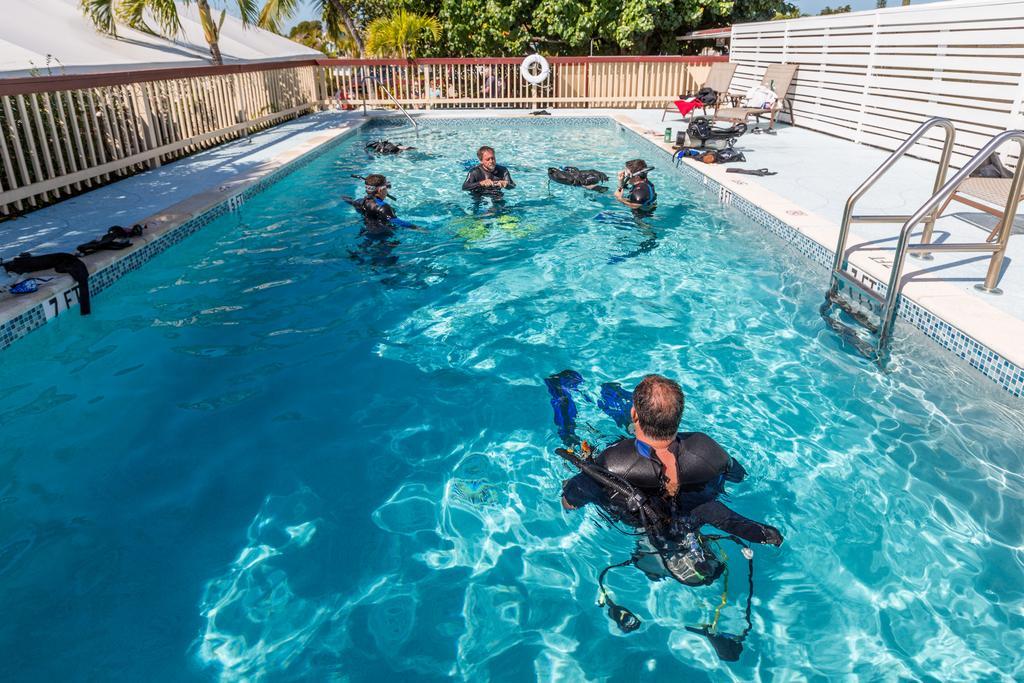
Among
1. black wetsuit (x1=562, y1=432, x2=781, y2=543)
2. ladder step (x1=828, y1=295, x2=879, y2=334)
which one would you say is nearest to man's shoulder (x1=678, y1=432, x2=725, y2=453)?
black wetsuit (x1=562, y1=432, x2=781, y2=543)

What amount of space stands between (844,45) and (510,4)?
38.5ft

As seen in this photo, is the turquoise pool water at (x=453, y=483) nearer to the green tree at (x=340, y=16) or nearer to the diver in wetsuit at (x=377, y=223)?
the diver in wetsuit at (x=377, y=223)

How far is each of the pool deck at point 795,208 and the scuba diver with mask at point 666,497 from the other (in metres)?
2.31

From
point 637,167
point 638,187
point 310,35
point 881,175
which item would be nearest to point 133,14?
point 637,167

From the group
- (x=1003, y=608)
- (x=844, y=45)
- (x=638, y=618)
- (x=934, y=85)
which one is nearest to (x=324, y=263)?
(x=638, y=618)

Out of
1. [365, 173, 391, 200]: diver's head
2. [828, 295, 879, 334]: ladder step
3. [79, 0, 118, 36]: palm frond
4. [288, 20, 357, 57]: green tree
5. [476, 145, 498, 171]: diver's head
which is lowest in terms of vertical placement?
[828, 295, 879, 334]: ladder step

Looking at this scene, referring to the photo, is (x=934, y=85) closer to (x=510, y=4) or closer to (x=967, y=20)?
(x=967, y=20)

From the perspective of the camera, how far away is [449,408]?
4488 millimetres

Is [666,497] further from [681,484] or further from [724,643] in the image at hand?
[724,643]

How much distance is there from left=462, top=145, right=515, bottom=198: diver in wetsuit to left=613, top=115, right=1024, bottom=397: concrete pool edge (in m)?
3.42

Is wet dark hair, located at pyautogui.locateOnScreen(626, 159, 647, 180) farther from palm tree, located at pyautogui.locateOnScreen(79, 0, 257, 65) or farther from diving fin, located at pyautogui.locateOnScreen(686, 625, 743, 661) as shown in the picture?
palm tree, located at pyautogui.locateOnScreen(79, 0, 257, 65)

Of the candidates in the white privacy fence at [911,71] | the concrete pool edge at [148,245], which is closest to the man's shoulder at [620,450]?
the concrete pool edge at [148,245]

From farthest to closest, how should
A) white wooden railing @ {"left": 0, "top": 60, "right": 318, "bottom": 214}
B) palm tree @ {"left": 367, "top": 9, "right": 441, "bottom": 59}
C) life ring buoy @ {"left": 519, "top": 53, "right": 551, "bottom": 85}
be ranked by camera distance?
1. palm tree @ {"left": 367, "top": 9, "right": 441, "bottom": 59}
2. life ring buoy @ {"left": 519, "top": 53, "right": 551, "bottom": 85}
3. white wooden railing @ {"left": 0, "top": 60, "right": 318, "bottom": 214}

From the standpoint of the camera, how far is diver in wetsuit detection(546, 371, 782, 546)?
2.75 metres
